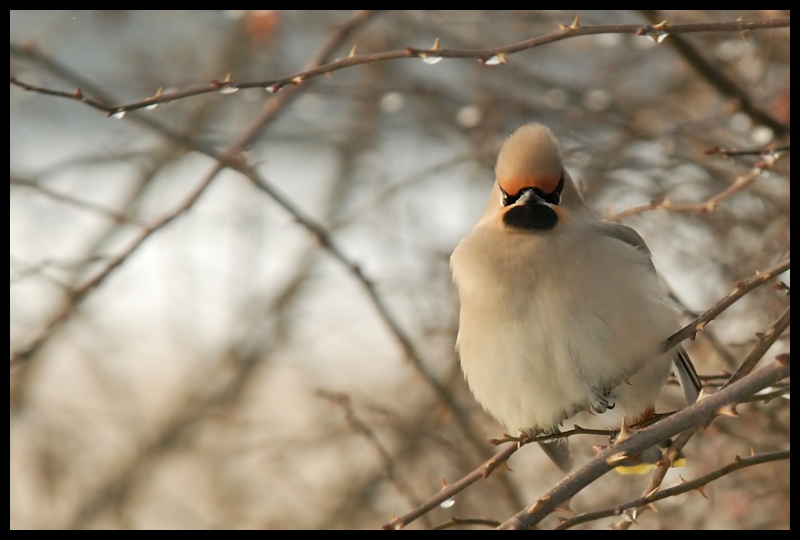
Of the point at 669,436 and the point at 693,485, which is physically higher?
the point at 669,436

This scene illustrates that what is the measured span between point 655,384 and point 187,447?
3.99 m

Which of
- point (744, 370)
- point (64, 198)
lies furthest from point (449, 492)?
point (64, 198)

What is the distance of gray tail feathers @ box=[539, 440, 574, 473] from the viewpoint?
3.32 meters

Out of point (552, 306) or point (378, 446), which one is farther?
point (378, 446)

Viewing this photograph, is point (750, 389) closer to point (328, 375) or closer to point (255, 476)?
point (328, 375)

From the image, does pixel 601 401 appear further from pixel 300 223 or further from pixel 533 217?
pixel 300 223

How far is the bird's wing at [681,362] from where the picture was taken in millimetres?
2943

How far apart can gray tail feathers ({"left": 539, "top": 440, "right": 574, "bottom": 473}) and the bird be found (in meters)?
0.27

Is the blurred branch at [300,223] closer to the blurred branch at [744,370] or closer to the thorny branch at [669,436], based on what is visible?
the thorny branch at [669,436]

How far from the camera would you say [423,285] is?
462cm

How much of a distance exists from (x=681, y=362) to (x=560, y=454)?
590 mm

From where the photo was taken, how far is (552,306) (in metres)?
2.80

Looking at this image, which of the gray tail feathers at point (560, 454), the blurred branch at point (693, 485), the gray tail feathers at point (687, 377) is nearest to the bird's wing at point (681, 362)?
the gray tail feathers at point (687, 377)

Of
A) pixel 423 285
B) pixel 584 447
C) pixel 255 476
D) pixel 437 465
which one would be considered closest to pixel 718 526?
pixel 584 447
